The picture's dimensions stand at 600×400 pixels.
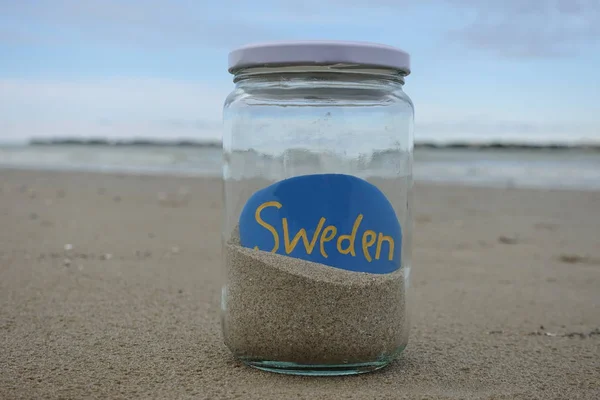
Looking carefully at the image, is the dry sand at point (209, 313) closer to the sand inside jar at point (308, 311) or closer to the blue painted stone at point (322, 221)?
the sand inside jar at point (308, 311)

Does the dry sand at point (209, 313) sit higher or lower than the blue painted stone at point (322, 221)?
lower

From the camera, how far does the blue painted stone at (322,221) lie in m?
1.27

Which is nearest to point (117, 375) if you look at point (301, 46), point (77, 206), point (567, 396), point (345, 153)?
point (345, 153)

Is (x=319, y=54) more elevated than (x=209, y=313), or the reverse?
(x=319, y=54)

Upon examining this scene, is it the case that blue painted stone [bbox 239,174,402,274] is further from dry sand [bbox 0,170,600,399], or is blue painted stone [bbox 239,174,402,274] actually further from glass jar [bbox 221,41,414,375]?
dry sand [bbox 0,170,600,399]

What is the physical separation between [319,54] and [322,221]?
32 cm

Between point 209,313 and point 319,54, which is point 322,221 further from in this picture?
point 209,313

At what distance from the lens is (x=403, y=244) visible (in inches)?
57.1

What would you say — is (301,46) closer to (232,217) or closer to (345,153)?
(345,153)

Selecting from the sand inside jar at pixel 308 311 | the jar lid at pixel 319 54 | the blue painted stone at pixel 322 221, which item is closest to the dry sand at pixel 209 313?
the sand inside jar at pixel 308 311

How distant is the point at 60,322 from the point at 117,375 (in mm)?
471

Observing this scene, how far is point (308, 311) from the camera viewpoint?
4.16 ft

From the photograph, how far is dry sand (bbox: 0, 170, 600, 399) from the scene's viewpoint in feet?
4.21

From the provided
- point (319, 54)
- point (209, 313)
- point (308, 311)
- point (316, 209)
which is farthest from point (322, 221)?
point (209, 313)
